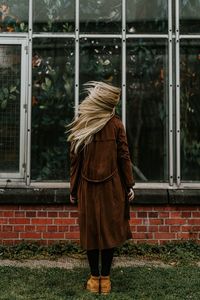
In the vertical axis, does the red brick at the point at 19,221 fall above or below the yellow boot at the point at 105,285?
above

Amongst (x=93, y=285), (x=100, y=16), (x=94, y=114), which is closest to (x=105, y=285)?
(x=93, y=285)

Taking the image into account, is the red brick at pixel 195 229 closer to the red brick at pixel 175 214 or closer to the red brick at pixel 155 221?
the red brick at pixel 175 214

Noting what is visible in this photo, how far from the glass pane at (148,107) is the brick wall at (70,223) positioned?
0.51 metres

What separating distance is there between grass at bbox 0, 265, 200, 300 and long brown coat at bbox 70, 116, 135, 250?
1.68 feet

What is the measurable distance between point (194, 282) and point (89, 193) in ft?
4.85

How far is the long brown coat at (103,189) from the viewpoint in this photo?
4559mm

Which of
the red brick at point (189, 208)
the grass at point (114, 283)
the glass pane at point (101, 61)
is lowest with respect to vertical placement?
the grass at point (114, 283)

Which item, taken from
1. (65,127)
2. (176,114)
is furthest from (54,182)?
(176,114)

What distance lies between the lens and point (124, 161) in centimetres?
466

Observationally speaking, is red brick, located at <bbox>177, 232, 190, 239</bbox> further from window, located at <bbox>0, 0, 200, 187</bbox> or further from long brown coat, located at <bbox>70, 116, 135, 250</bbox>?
long brown coat, located at <bbox>70, 116, 135, 250</bbox>

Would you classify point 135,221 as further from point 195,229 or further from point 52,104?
point 52,104

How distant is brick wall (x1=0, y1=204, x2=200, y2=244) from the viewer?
6.34m

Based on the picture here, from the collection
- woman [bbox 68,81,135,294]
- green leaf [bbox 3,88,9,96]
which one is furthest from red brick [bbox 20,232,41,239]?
green leaf [bbox 3,88,9,96]

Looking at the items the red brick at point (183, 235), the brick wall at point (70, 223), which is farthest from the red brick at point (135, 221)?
the red brick at point (183, 235)
